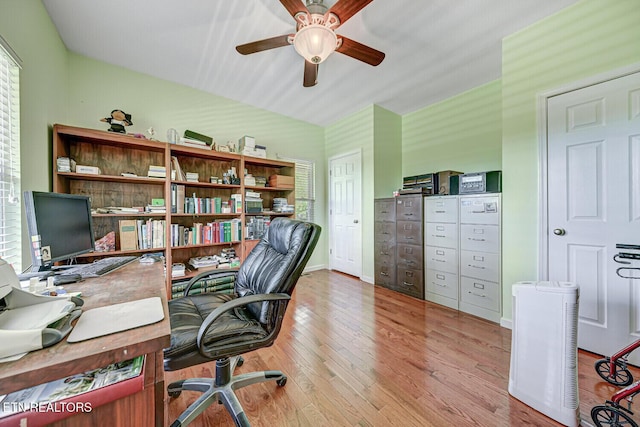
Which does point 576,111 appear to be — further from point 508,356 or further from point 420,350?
point 420,350

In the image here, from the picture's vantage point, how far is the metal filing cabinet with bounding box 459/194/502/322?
2.27 metres

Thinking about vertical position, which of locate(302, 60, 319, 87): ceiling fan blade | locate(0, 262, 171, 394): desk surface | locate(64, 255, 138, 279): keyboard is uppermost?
locate(302, 60, 319, 87): ceiling fan blade

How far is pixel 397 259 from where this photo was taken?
10.3 feet

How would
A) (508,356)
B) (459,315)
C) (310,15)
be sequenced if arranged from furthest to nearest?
(459,315) < (508,356) < (310,15)

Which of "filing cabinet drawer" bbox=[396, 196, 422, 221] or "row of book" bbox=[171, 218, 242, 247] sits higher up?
"filing cabinet drawer" bbox=[396, 196, 422, 221]

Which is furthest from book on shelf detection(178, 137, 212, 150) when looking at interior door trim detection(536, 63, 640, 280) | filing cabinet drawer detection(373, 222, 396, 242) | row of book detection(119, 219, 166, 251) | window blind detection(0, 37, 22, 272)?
interior door trim detection(536, 63, 640, 280)

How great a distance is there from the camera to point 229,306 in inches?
40.8

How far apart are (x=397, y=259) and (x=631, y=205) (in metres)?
2.02

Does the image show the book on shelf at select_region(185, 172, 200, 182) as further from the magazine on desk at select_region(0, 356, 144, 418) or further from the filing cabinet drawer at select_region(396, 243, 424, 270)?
the filing cabinet drawer at select_region(396, 243, 424, 270)

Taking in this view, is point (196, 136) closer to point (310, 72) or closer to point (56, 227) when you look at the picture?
point (310, 72)

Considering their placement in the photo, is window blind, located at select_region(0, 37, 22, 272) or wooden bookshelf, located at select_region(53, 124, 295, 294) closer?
window blind, located at select_region(0, 37, 22, 272)

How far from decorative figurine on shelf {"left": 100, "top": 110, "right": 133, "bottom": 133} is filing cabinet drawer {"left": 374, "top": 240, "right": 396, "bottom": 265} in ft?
10.8

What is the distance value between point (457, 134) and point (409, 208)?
4.10 ft

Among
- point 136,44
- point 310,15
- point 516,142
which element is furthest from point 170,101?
point 516,142
